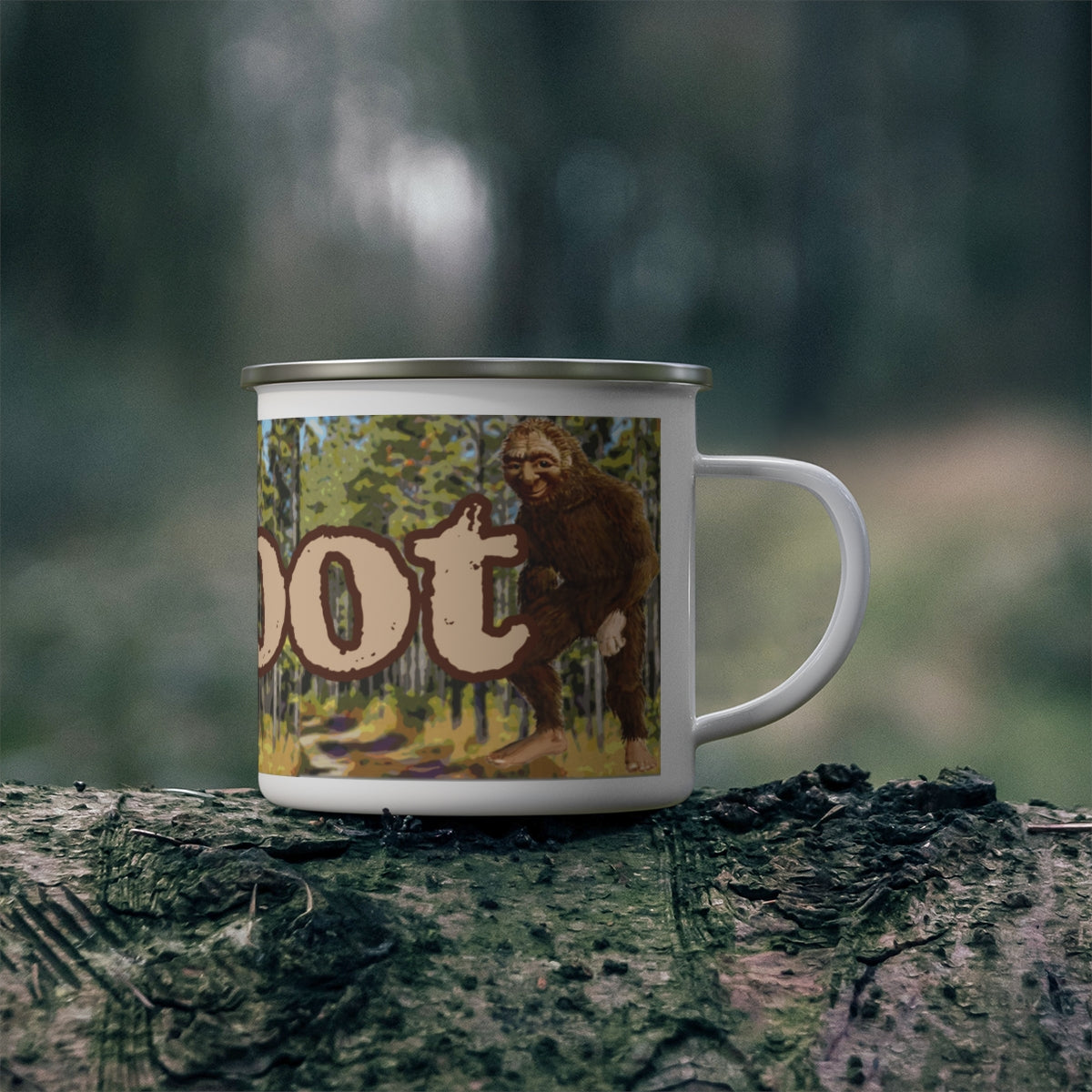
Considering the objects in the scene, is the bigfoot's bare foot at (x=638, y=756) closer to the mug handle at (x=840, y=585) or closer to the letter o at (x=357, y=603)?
the mug handle at (x=840, y=585)

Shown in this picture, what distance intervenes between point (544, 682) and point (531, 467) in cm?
19

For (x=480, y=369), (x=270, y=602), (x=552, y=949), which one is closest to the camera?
(x=552, y=949)

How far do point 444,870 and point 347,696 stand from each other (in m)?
0.17

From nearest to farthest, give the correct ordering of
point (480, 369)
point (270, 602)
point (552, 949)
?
point (552, 949) → point (480, 369) → point (270, 602)

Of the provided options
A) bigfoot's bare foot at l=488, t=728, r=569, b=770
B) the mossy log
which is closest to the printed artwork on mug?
bigfoot's bare foot at l=488, t=728, r=569, b=770

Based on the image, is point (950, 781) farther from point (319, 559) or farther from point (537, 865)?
point (319, 559)

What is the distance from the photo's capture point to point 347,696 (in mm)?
1286

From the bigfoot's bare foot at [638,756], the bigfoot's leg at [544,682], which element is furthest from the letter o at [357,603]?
the bigfoot's bare foot at [638,756]

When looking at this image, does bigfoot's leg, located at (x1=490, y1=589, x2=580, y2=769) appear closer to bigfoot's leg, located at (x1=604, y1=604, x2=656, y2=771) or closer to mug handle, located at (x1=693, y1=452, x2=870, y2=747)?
bigfoot's leg, located at (x1=604, y1=604, x2=656, y2=771)

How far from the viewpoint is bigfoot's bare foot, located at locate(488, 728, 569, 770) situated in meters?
1.27

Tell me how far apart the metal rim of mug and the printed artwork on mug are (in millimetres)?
37

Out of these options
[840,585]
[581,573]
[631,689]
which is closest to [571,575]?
[581,573]

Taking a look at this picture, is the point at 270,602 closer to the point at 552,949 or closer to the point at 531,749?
the point at 531,749

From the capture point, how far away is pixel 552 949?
44.4 inches
